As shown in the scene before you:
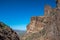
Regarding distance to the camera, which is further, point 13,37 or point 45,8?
point 45,8

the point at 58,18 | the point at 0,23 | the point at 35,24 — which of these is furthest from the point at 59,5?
the point at 0,23

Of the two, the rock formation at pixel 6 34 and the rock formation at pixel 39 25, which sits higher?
the rock formation at pixel 39 25

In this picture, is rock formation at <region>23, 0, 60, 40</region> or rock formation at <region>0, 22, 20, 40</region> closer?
rock formation at <region>0, 22, 20, 40</region>

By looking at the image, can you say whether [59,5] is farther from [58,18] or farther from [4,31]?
[4,31]

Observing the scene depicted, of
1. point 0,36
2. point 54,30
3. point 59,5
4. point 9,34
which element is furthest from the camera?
point 59,5

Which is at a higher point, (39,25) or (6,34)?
(39,25)

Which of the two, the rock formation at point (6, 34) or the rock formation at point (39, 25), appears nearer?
the rock formation at point (6, 34)

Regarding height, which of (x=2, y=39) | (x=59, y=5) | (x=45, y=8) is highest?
(x=45, y=8)

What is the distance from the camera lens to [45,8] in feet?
398

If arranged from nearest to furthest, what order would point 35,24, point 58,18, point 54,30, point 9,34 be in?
point 9,34
point 54,30
point 58,18
point 35,24

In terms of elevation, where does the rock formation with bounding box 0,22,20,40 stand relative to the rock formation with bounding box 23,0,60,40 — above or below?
below

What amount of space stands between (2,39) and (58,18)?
4071 centimetres

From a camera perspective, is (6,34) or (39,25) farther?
(39,25)

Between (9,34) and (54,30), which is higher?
(54,30)
